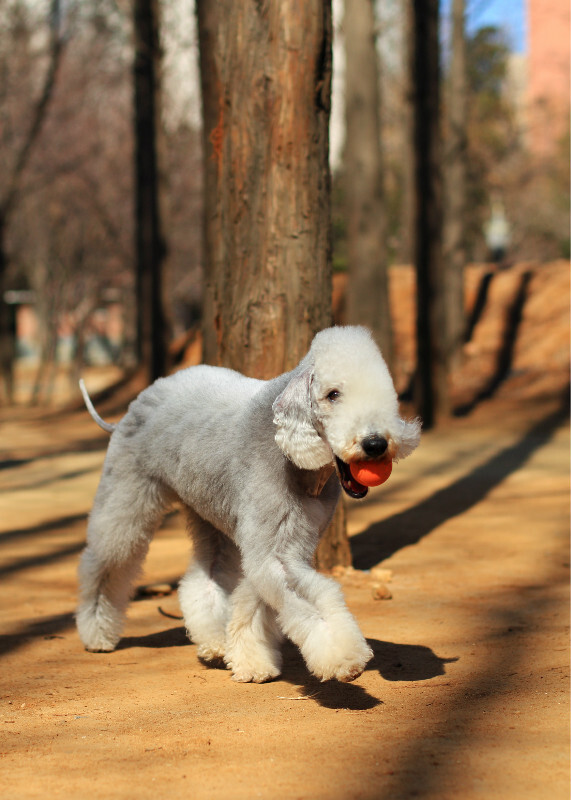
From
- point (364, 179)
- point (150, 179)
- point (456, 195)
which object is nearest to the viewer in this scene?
point (364, 179)

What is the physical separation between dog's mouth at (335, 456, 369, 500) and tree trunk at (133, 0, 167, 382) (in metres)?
14.9

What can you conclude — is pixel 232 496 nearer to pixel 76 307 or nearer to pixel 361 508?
pixel 361 508

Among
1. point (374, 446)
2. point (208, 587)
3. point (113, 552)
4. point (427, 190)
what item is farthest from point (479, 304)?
point (374, 446)

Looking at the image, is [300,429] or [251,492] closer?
[300,429]

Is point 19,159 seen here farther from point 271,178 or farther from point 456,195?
point 271,178

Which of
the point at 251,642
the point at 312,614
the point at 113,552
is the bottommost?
the point at 251,642

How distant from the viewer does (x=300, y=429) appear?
3.61 m

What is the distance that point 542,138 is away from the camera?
5050cm

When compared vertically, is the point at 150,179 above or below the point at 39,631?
above

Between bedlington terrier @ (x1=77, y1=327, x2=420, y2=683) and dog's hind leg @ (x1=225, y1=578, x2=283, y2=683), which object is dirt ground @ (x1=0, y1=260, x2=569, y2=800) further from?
bedlington terrier @ (x1=77, y1=327, x2=420, y2=683)

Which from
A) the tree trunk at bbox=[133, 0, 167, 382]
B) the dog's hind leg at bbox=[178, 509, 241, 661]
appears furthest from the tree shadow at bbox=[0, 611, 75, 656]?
the tree trunk at bbox=[133, 0, 167, 382]

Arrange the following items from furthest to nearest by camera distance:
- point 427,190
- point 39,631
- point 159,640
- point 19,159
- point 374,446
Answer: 1. point 19,159
2. point 427,190
3. point 39,631
4. point 159,640
5. point 374,446

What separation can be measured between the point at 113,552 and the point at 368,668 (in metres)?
1.38

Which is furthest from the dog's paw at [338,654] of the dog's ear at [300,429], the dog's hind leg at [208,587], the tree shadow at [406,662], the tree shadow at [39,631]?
the tree shadow at [39,631]
